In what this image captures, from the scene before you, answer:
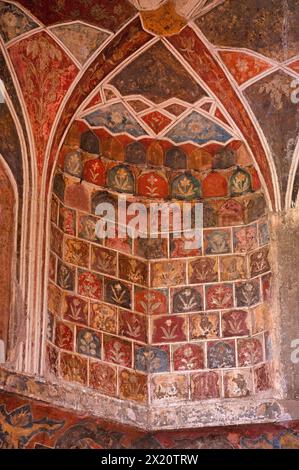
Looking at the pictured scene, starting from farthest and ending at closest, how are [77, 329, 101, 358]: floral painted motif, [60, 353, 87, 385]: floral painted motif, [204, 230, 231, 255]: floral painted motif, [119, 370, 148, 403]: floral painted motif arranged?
1. [204, 230, 231, 255]: floral painted motif
2. [119, 370, 148, 403]: floral painted motif
3. [77, 329, 101, 358]: floral painted motif
4. [60, 353, 87, 385]: floral painted motif

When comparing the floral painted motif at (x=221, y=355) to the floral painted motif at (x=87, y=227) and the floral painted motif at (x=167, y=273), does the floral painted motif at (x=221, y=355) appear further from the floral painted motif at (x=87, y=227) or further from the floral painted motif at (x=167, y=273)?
the floral painted motif at (x=87, y=227)

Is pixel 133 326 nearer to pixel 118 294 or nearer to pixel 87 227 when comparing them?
pixel 118 294

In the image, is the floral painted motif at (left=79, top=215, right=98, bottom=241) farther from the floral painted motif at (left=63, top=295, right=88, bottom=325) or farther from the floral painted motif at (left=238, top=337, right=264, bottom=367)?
the floral painted motif at (left=238, top=337, right=264, bottom=367)

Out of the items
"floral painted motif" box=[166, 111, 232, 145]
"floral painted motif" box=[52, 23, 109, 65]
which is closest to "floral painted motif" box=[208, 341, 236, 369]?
"floral painted motif" box=[166, 111, 232, 145]

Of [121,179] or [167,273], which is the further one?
[121,179]

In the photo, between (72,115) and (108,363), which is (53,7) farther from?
(108,363)

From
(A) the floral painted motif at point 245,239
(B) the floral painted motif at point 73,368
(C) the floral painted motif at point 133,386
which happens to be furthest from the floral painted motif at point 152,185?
(B) the floral painted motif at point 73,368

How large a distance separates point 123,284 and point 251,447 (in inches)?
82.0

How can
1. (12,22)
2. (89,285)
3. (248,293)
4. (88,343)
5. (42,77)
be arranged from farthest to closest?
(248,293), (89,285), (42,77), (88,343), (12,22)

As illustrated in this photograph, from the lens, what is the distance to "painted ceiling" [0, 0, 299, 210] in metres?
15.7

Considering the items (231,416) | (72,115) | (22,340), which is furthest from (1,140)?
(231,416)

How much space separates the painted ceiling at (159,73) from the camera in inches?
619

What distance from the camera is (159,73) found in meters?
16.3

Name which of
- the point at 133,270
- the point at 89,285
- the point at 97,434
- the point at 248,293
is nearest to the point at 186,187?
the point at 133,270
